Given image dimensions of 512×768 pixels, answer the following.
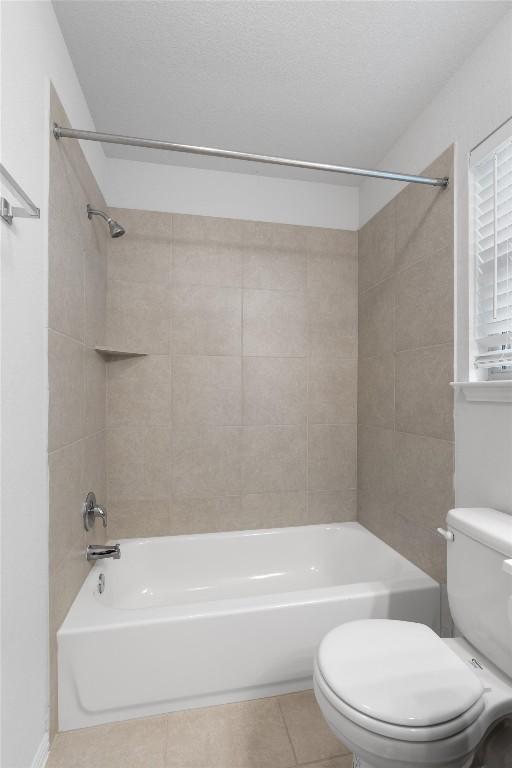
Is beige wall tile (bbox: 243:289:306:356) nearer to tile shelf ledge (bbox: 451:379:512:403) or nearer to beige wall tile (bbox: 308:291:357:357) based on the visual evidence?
beige wall tile (bbox: 308:291:357:357)

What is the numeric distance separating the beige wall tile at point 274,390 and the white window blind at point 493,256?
1046 millimetres

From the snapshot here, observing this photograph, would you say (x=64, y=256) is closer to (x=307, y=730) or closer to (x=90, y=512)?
(x=90, y=512)

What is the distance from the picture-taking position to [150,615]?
55.7 inches

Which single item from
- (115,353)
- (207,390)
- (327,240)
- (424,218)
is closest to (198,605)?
(207,390)

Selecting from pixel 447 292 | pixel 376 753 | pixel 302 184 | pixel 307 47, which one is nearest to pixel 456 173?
pixel 447 292

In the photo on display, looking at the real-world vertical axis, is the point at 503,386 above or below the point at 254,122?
below

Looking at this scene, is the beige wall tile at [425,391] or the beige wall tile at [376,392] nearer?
the beige wall tile at [425,391]

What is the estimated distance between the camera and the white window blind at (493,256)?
4.35 feet

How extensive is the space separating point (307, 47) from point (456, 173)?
0.73 meters

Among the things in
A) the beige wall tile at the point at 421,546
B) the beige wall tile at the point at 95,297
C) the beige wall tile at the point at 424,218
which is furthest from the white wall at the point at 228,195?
the beige wall tile at the point at 421,546

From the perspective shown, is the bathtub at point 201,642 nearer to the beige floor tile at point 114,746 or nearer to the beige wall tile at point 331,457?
the beige floor tile at point 114,746

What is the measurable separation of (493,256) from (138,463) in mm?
1907

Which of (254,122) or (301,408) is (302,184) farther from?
(301,408)

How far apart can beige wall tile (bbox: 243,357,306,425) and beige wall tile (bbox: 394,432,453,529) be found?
62cm
